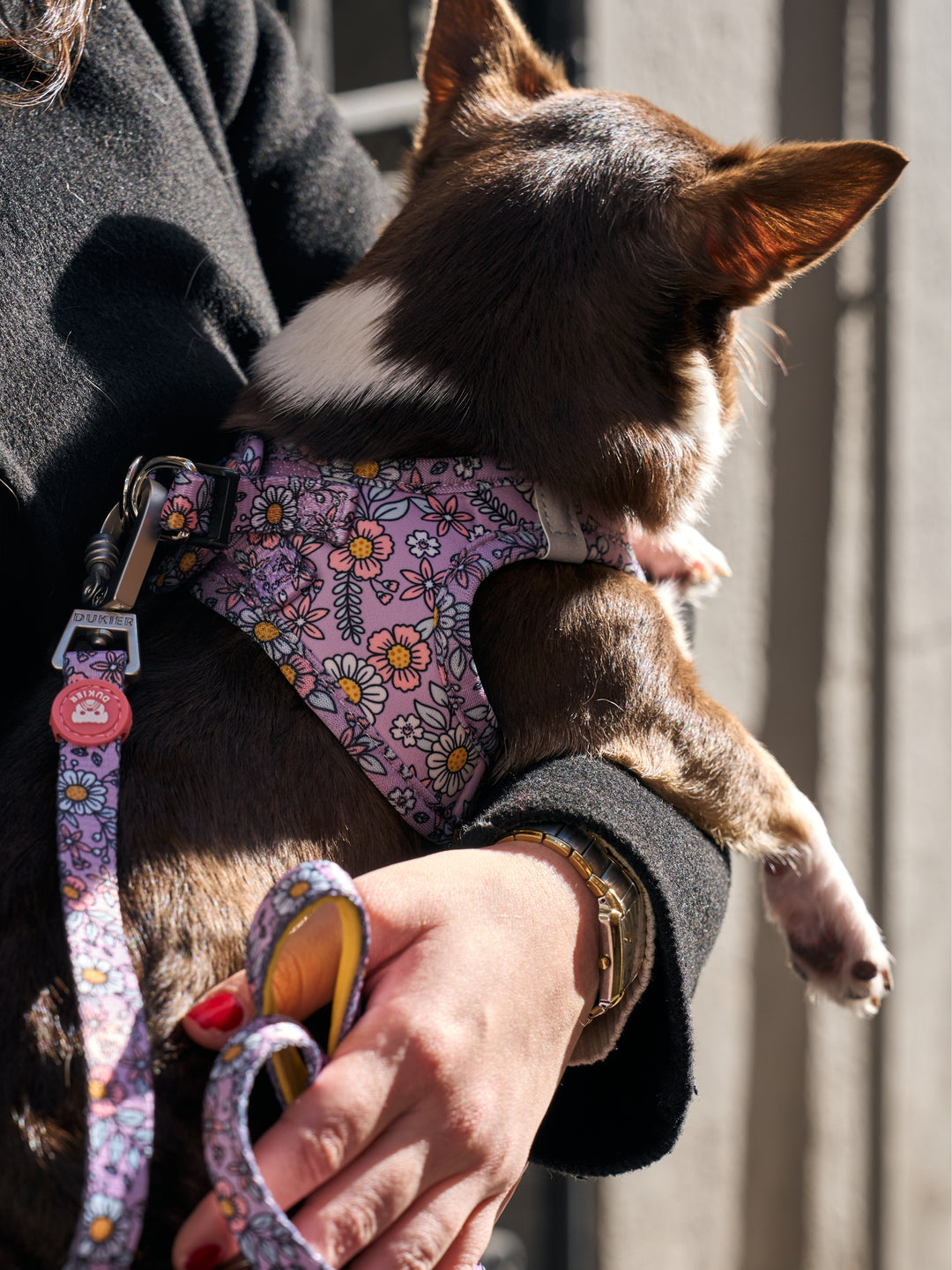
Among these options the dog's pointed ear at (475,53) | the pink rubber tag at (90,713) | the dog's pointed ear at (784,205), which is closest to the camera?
the pink rubber tag at (90,713)

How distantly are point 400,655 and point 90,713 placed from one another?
1.06 ft

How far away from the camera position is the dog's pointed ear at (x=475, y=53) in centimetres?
170

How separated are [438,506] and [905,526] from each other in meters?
2.55

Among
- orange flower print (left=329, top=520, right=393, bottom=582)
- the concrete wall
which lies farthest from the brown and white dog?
the concrete wall

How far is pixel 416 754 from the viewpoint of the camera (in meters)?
1.12

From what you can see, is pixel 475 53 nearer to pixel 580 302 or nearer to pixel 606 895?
pixel 580 302

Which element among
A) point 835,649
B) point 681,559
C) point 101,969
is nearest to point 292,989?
point 101,969

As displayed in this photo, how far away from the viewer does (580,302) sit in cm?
131

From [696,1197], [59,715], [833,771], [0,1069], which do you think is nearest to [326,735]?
[59,715]

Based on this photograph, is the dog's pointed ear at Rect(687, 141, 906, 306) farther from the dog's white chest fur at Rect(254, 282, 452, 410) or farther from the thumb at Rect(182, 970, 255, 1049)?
the thumb at Rect(182, 970, 255, 1049)

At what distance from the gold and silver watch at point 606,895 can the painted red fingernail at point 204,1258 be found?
0.42 m

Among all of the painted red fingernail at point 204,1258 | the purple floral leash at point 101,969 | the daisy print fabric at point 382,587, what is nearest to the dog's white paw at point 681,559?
the daisy print fabric at point 382,587

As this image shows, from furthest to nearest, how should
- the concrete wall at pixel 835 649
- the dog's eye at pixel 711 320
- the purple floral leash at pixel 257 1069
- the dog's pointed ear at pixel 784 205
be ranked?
the concrete wall at pixel 835 649
the dog's eye at pixel 711 320
the dog's pointed ear at pixel 784 205
the purple floral leash at pixel 257 1069

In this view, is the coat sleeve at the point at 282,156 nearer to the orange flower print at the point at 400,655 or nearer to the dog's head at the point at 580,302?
the dog's head at the point at 580,302
